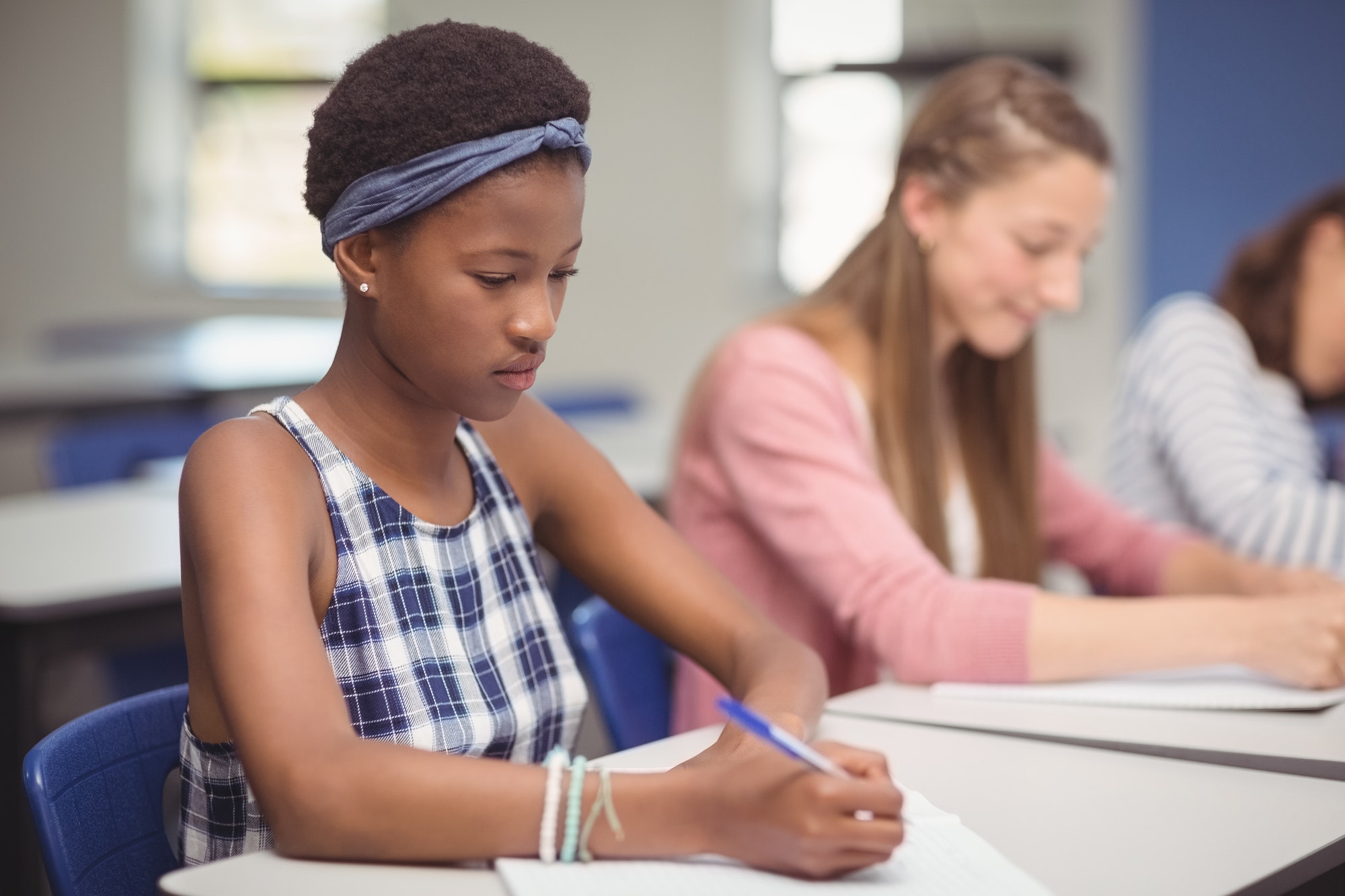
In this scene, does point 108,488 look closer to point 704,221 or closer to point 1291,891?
point 1291,891

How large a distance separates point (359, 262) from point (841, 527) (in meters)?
0.66

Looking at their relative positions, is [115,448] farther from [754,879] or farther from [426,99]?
[754,879]

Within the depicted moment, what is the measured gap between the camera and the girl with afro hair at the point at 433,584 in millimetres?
824

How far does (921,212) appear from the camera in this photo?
5.44 ft

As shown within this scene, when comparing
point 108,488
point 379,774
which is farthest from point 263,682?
point 108,488

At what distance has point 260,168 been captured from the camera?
19.2 ft

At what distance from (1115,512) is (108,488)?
1.80 metres

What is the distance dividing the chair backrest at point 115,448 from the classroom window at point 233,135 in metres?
2.83

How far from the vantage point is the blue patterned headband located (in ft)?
3.03

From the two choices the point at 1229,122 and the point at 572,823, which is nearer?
the point at 572,823

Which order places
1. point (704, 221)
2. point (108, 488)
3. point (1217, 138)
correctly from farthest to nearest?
point (704, 221)
point (1217, 138)
point (108, 488)

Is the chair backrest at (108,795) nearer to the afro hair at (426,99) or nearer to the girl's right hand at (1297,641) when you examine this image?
the afro hair at (426,99)

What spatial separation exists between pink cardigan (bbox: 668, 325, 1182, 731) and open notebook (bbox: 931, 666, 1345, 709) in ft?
0.11

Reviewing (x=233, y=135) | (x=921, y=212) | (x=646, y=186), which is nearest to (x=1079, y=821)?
(x=921, y=212)
